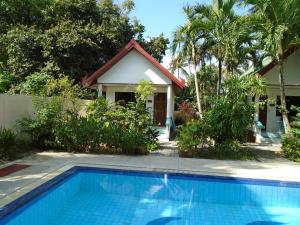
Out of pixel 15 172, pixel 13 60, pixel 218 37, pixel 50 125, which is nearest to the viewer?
pixel 15 172

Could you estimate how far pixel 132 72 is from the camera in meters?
18.3

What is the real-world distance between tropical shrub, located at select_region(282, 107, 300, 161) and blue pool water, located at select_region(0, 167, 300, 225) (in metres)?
3.98

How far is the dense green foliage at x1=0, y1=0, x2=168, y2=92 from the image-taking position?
2328 cm

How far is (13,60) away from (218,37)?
15349mm

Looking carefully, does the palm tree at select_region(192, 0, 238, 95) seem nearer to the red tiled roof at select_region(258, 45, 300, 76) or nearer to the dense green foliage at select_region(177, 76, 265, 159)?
the red tiled roof at select_region(258, 45, 300, 76)

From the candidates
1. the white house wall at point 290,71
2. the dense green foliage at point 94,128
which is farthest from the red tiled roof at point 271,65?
the dense green foliage at point 94,128

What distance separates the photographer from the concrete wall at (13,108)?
11266 mm

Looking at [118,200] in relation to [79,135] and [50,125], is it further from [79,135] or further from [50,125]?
[50,125]

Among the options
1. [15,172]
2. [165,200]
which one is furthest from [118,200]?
[15,172]

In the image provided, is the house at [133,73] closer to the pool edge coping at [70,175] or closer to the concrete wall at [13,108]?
the concrete wall at [13,108]

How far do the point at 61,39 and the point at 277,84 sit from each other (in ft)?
45.5

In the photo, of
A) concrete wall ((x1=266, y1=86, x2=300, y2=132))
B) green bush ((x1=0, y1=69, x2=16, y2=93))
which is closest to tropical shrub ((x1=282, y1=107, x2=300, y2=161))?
concrete wall ((x1=266, y1=86, x2=300, y2=132))

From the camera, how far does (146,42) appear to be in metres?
28.6

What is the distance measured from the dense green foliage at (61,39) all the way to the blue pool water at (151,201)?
49.4 ft
